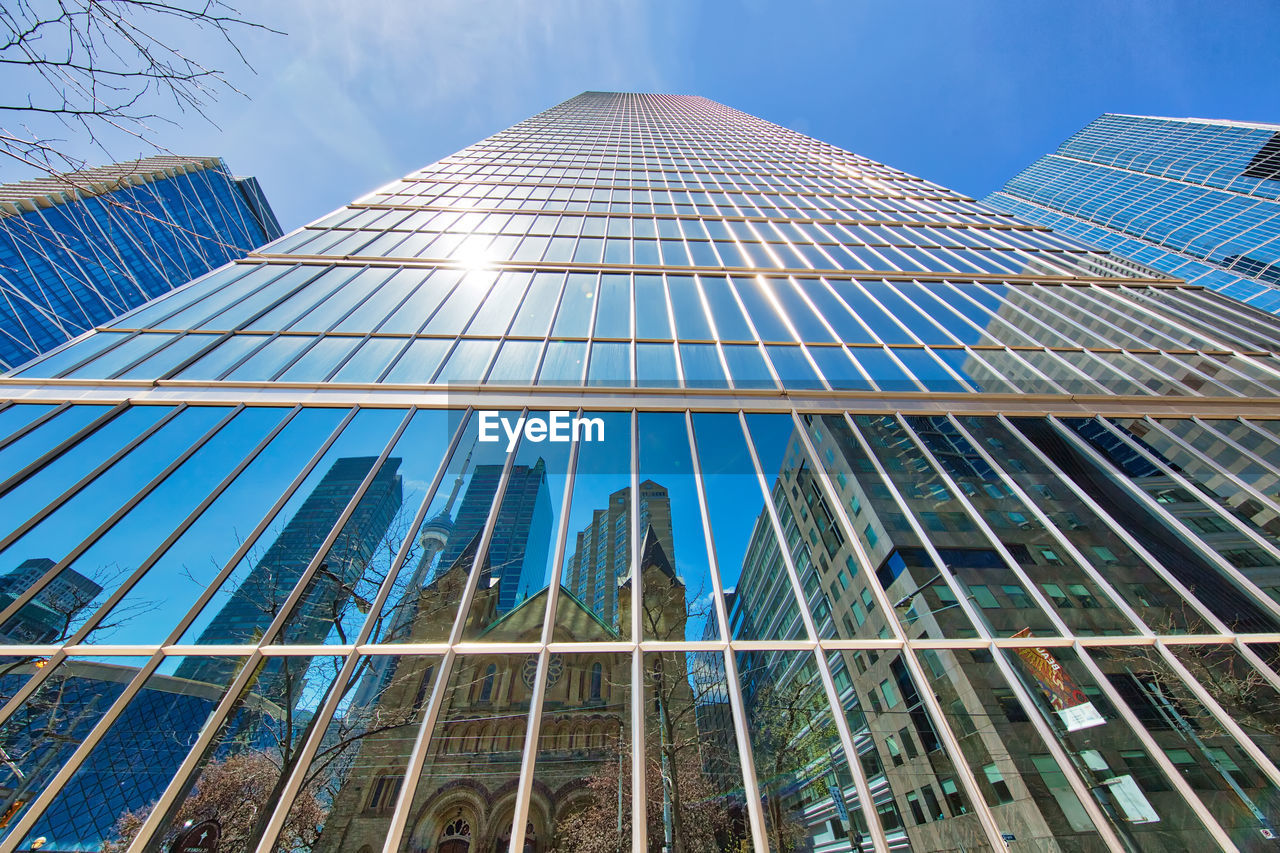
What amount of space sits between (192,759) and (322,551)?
2466mm

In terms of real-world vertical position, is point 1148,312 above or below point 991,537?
above

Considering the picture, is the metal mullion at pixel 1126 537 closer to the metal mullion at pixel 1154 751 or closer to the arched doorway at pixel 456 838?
the metal mullion at pixel 1154 751

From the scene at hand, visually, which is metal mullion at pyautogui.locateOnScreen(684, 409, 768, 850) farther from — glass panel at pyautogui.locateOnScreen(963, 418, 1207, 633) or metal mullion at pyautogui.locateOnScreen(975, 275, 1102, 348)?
metal mullion at pyautogui.locateOnScreen(975, 275, 1102, 348)

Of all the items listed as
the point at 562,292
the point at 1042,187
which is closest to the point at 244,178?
the point at 562,292

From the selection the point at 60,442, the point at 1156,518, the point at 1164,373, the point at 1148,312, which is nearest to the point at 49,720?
the point at 60,442

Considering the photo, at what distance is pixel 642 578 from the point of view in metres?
6.71

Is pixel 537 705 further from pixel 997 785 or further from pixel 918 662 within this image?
pixel 997 785

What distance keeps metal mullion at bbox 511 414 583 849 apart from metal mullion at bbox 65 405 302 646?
520cm

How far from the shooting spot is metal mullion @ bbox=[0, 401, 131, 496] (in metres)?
7.59

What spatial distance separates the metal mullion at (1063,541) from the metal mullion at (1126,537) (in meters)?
0.77

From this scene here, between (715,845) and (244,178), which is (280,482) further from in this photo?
(244,178)

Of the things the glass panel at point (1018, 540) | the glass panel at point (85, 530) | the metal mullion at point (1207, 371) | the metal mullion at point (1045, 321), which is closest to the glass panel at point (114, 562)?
the glass panel at point (85, 530)

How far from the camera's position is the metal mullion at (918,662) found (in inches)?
197

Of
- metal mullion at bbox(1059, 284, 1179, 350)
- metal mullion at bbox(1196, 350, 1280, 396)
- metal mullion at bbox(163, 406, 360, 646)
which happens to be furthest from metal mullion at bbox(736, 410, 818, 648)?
metal mullion at bbox(1059, 284, 1179, 350)
